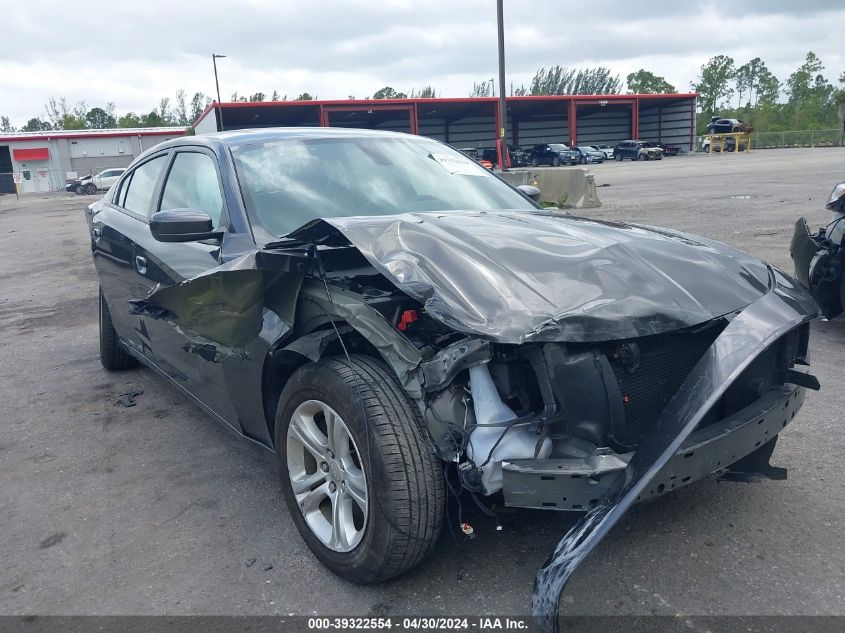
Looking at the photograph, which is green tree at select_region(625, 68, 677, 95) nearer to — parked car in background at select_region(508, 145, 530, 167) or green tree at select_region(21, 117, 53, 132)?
parked car in background at select_region(508, 145, 530, 167)

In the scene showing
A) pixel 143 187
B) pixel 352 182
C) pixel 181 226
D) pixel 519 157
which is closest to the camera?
pixel 181 226

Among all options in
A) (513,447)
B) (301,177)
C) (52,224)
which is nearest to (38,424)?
(301,177)

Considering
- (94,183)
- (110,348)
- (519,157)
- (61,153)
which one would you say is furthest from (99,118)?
(110,348)

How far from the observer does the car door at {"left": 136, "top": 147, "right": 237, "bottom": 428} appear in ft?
10.9

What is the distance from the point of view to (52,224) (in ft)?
70.4

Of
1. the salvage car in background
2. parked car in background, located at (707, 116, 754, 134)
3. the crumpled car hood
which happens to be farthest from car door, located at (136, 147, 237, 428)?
parked car in background, located at (707, 116, 754, 134)

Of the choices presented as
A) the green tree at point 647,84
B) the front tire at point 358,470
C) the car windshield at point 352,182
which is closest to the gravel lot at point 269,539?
the front tire at point 358,470

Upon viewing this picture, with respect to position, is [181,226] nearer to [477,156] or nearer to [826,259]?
[826,259]

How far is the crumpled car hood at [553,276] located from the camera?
2215mm

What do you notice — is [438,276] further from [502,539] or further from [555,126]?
[555,126]

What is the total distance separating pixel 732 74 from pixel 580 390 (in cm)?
12147

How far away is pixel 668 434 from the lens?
2.13m

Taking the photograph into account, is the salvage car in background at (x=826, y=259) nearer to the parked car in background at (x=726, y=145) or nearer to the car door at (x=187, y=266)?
the car door at (x=187, y=266)

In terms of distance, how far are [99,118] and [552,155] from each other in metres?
87.3
